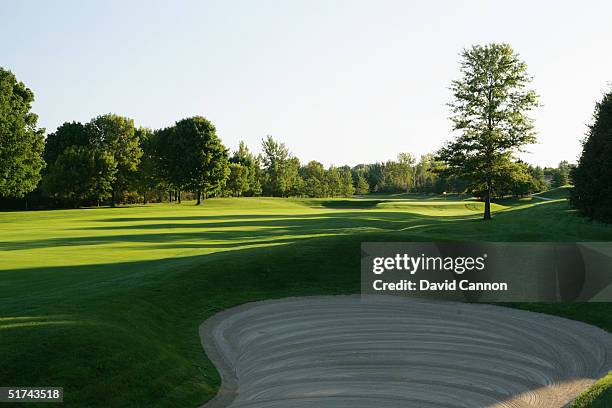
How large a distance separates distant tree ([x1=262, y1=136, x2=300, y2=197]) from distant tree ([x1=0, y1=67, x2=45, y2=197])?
62.9 meters

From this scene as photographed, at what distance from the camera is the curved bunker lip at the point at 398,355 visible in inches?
406

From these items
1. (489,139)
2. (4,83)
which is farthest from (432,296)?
(4,83)

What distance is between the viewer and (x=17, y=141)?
57938 millimetres

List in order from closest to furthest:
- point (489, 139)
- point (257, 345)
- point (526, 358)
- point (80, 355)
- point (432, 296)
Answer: point (80, 355) → point (526, 358) → point (257, 345) → point (432, 296) → point (489, 139)

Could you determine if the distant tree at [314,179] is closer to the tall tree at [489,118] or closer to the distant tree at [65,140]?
the distant tree at [65,140]

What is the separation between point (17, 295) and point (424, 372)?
12.9 meters

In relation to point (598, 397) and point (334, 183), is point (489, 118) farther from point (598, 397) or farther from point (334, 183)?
point (334, 183)

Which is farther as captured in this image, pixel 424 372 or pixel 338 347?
pixel 338 347

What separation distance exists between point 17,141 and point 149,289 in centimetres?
4860

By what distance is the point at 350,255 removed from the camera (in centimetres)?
2422

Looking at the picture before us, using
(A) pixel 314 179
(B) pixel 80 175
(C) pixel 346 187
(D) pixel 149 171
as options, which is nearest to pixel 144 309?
(B) pixel 80 175

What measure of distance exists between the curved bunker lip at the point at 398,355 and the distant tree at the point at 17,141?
4902cm

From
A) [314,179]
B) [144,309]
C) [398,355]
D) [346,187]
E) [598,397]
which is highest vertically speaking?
[314,179]

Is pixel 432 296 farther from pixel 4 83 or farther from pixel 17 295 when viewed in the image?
pixel 4 83
